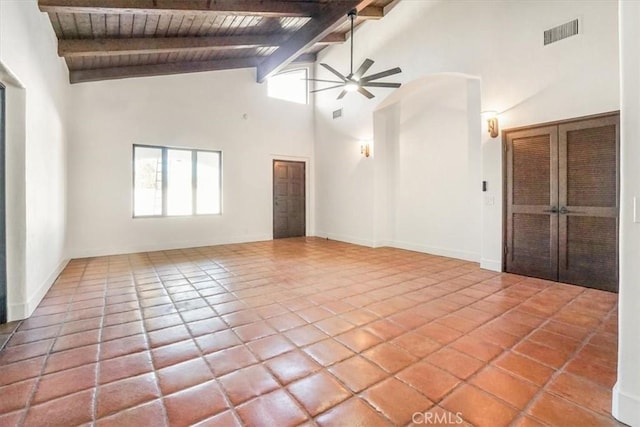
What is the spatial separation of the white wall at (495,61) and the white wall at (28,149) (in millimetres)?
5106

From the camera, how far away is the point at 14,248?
9.25 feet

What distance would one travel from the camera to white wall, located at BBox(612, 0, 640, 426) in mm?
1503

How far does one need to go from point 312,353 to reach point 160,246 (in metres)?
5.23

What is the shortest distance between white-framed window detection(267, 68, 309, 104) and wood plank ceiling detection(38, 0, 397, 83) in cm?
106

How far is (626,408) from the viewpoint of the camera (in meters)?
1.53

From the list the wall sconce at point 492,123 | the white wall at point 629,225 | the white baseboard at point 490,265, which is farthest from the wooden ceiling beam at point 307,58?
A: the white wall at point 629,225

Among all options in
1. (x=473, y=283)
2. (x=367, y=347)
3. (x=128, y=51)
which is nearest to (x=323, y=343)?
(x=367, y=347)

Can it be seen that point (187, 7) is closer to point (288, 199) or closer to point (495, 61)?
point (495, 61)

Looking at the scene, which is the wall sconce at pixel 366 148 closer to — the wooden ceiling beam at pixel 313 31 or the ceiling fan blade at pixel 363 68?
the ceiling fan blade at pixel 363 68

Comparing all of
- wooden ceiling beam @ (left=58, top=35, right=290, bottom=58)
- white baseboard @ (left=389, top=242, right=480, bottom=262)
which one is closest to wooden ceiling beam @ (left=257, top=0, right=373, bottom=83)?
wooden ceiling beam @ (left=58, top=35, right=290, bottom=58)

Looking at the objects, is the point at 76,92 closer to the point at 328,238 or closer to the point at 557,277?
the point at 328,238

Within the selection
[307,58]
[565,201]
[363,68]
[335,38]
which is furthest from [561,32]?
[307,58]

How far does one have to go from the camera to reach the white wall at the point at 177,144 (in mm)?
5582

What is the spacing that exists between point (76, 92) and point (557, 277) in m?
8.06
